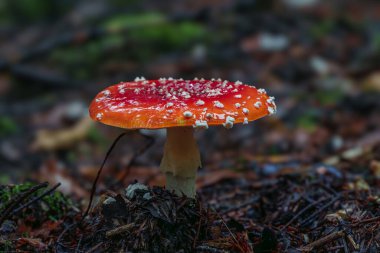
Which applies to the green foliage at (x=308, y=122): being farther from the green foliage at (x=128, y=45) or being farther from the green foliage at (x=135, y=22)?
the green foliage at (x=135, y=22)

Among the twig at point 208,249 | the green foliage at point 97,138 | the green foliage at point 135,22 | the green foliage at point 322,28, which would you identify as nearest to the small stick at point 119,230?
the twig at point 208,249

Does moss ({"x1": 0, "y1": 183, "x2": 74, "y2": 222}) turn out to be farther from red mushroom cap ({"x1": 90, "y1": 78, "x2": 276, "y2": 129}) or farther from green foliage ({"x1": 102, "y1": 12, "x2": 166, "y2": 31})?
green foliage ({"x1": 102, "y1": 12, "x2": 166, "y2": 31})

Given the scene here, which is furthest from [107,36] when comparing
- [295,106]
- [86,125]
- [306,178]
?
[306,178]

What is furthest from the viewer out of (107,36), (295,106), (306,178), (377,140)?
(107,36)

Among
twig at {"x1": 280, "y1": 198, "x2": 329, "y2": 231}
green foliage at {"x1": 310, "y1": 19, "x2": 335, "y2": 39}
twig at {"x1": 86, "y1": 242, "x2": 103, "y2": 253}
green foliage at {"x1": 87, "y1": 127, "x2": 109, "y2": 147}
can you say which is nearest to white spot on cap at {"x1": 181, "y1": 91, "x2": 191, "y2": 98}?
twig at {"x1": 86, "y1": 242, "x2": 103, "y2": 253}

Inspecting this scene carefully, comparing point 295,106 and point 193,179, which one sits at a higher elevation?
point 193,179

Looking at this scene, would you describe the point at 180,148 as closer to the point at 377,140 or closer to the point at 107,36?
the point at 377,140

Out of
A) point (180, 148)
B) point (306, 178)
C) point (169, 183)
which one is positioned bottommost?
point (306, 178)
